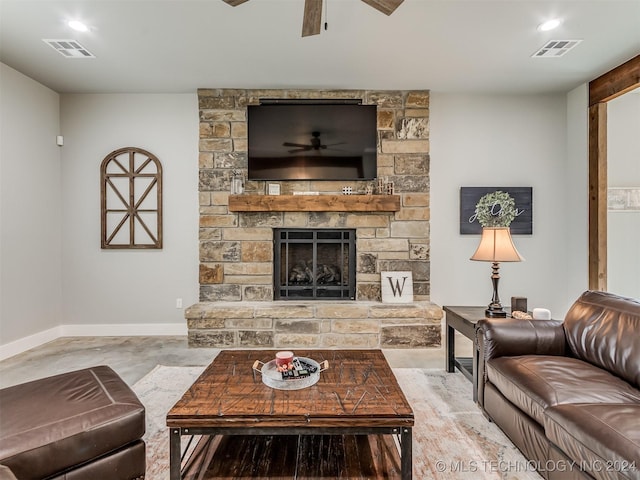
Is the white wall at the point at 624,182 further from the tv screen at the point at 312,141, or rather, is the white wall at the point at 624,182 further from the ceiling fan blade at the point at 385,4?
the ceiling fan blade at the point at 385,4

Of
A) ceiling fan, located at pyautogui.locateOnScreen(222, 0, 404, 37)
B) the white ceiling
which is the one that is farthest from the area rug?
the white ceiling

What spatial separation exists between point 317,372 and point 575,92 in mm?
4379

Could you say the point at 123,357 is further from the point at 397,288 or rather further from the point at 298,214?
the point at 397,288

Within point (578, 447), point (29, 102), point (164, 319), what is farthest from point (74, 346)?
point (578, 447)

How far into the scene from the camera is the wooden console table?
3.98m

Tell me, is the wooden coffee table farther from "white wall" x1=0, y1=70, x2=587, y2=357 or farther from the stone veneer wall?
"white wall" x1=0, y1=70, x2=587, y2=357

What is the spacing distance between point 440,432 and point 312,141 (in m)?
3.15

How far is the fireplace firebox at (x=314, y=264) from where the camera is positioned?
4.19m

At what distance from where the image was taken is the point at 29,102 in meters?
3.77

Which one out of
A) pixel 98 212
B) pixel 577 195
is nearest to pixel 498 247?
pixel 577 195

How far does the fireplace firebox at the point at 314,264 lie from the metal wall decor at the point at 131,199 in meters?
1.47

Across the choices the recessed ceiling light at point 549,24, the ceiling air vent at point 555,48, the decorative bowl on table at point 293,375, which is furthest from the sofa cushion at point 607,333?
the ceiling air vent at point 555,48

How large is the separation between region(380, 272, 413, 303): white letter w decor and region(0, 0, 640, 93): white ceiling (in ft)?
7.09

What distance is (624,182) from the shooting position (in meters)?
3.95
